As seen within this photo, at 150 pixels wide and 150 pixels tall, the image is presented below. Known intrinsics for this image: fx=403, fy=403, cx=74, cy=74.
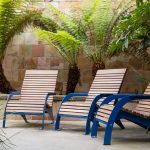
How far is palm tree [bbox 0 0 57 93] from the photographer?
790 centimetres

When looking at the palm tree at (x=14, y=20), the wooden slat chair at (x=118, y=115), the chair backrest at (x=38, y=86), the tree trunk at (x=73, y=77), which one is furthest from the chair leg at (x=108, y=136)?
the palm tree at (x=14, y=20)

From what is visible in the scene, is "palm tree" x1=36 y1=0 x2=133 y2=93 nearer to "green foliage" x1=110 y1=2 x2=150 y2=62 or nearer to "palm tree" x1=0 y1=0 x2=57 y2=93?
"palm tree" x1=0 y1=0 x2=57 y2=93

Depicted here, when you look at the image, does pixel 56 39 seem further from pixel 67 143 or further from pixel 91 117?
pixel 67 143

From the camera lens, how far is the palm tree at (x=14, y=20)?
790 cm

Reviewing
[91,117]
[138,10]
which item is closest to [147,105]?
[91,117]

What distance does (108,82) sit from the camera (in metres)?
6.02

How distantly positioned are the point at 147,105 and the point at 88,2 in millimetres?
3676

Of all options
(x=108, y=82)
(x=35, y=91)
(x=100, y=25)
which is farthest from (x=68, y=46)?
(x=108, y=82)

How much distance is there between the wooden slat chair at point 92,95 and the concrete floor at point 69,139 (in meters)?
0.24

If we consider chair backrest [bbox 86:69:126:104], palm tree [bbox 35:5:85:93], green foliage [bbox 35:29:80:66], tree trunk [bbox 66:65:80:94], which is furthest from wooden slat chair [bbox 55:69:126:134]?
tree trunk [bbox 66:65:80:94]

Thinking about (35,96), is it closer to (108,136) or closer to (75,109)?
(75,109)

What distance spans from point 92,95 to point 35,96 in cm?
92

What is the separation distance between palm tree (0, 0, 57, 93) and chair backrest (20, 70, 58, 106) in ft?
4.79

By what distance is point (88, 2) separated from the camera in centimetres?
854
